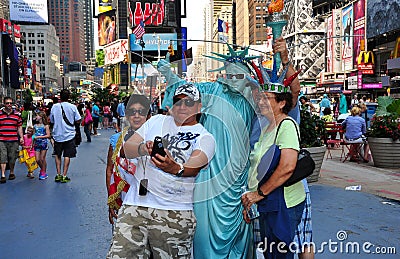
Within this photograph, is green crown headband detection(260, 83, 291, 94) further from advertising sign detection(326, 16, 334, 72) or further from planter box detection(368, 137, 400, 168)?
advertising sign detection(326, 16, 334, 72)

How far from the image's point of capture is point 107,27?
313ft

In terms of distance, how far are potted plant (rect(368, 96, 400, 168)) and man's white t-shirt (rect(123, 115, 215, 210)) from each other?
7.67 m

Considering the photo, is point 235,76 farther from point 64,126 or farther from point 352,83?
point 352,83

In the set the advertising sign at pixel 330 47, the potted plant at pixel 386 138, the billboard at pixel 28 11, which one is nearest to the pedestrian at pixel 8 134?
the potted plant at pixel 386 138

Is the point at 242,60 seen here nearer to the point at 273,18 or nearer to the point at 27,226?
the point at 273,18

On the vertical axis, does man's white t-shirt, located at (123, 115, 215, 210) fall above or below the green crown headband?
below

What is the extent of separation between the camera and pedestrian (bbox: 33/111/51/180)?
9516 millimetres

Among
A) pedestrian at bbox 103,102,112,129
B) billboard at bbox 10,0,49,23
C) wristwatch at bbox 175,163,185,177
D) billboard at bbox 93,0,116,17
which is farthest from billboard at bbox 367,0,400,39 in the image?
billboard at bbox 93,0,116,17

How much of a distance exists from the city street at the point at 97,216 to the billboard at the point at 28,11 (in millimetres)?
67578

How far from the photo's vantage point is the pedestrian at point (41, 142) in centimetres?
952

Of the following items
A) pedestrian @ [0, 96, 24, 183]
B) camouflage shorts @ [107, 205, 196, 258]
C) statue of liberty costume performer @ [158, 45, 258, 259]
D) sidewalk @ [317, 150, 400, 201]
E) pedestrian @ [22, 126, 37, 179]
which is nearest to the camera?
camouflage shorts @ [107, 205, 196, 258]

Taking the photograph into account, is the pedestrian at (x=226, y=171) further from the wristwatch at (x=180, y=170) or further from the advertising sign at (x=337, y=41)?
the advertising sign at (x=337, y=41)

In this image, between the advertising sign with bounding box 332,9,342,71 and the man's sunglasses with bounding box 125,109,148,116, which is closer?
the man's sunglasses with bounding box 125,109,148,116

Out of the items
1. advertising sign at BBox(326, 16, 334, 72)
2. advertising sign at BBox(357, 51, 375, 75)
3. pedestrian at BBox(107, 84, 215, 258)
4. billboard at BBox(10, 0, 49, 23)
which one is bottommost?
pedestrian at BBox(107, 84, 215, 258)
